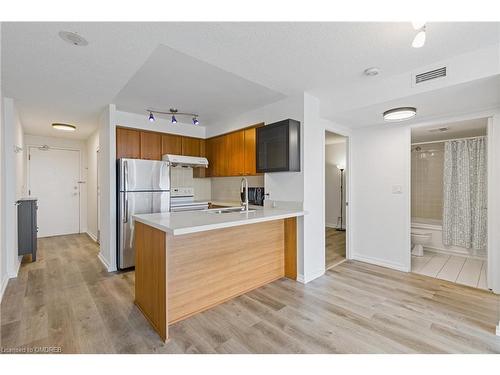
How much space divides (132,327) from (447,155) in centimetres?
512

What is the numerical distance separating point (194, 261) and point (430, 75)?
288cm

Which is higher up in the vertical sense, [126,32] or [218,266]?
[126,32]

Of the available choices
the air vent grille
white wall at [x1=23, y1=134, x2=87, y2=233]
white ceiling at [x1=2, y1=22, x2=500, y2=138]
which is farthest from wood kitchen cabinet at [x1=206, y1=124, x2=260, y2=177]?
white wall at [x1=23, y1=134, x2=87, y2=233]

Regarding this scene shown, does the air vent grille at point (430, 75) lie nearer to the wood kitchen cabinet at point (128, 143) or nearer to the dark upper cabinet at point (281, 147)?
the dark upper cabinet at point (281, 147)

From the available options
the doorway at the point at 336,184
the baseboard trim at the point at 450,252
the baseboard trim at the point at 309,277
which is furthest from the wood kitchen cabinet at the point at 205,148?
the baseboard trim at the point at 450,252

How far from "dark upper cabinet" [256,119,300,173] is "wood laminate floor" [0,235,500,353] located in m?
1.49

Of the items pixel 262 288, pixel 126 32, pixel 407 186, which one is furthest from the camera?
pixel 407 186

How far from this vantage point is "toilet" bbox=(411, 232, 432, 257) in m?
4.02

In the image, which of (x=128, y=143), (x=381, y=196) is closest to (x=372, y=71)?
(x=381, y=196)

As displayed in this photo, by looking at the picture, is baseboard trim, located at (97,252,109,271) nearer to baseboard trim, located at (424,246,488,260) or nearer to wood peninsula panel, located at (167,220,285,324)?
wood peninsula panel, located at (167,220,285,324)

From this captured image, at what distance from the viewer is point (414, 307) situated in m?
2.33

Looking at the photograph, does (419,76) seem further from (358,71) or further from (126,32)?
(126,32)

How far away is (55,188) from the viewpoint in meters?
5.50
